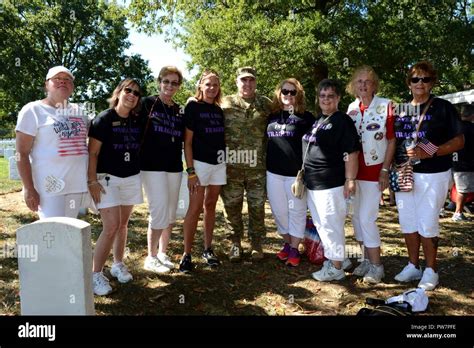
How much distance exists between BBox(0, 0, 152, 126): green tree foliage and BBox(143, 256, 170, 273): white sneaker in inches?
965

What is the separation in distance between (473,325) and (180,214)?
18.3ft

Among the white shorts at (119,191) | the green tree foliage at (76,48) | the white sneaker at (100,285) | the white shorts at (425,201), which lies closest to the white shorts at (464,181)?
the white shorts at (425,201)

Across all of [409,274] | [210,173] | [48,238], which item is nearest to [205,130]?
[210,173]

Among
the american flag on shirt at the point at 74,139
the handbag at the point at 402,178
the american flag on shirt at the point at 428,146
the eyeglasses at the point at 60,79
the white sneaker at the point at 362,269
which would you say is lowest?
the white sneaker at the point at 362,269

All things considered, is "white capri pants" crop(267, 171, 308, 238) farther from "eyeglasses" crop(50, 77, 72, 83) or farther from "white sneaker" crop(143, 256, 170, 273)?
"eyeglasses" crop(50, 77, 72, 83)

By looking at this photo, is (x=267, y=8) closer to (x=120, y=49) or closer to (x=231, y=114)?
(x=231, y=114)

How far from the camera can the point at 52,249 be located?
2951mm

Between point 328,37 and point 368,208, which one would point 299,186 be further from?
point 328,37

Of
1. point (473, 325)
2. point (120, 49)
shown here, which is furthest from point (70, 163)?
point (120, 49)

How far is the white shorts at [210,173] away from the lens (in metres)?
4.91

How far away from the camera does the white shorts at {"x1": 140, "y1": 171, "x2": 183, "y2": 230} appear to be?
4602 millimetres

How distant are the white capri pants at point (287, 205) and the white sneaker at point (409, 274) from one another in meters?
1.21

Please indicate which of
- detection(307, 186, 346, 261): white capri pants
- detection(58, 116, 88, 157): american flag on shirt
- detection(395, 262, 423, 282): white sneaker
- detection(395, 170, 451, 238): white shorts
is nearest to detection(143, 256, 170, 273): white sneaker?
detection(58, 116, 88, 157): american flag on shirt

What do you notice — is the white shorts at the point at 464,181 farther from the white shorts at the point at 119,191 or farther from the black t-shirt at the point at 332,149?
the white shorts at the point at 119,191
